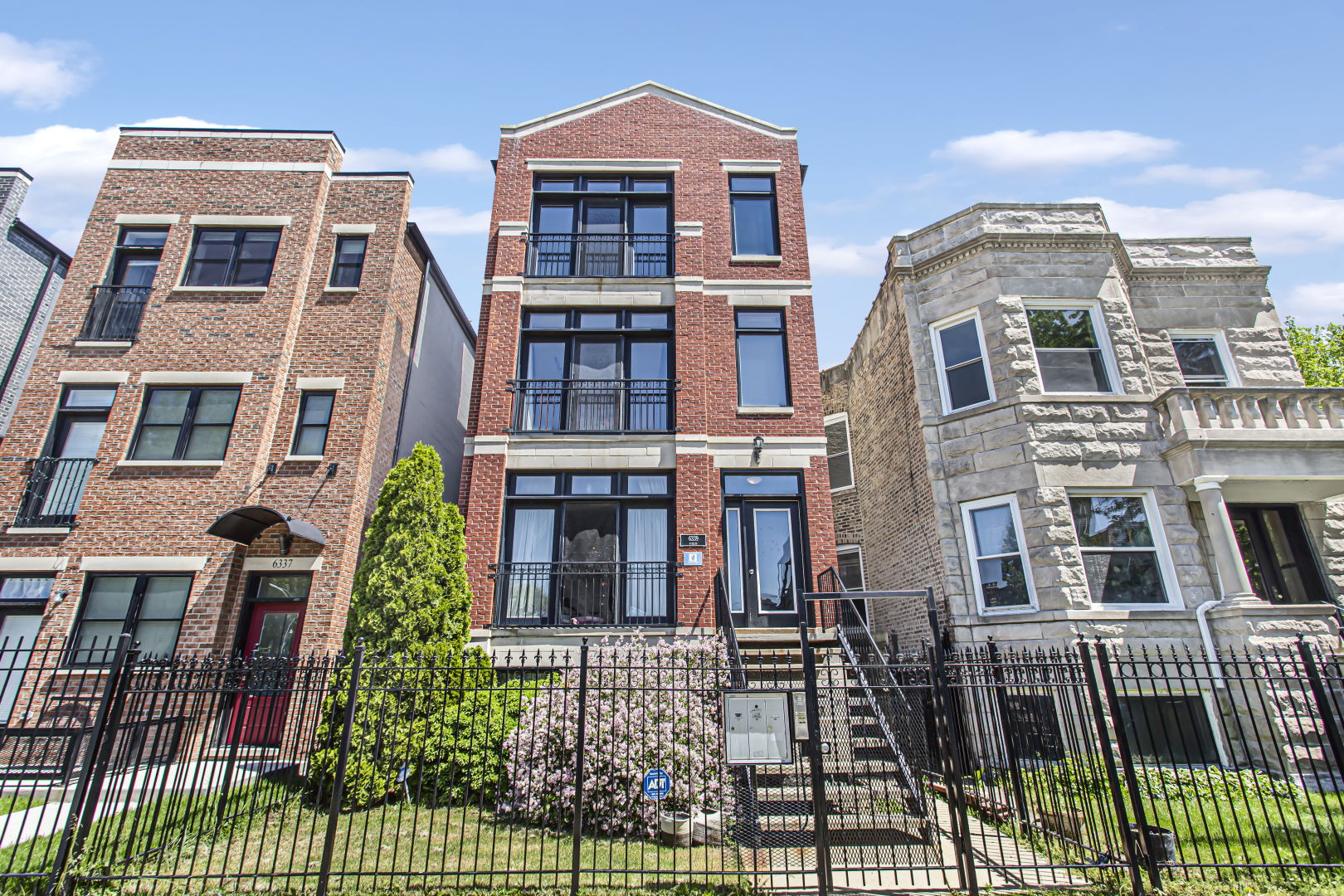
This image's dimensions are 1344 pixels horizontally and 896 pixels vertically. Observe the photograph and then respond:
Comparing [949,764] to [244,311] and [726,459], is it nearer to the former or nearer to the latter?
[726,459]

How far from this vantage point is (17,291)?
1577 centimetres

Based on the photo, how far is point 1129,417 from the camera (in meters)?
12.4

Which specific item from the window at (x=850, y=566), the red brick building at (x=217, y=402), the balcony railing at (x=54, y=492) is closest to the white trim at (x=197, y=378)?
the red brick building at (x=217, y=402)

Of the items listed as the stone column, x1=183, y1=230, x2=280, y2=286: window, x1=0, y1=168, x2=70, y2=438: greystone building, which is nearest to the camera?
the stone column

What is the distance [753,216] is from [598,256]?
3754mm

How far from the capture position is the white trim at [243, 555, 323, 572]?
12.1m

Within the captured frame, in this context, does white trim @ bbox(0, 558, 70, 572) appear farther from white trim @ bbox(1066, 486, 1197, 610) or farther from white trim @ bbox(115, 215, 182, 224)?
white trim @ bbox(1066, 486, 1197, 610)

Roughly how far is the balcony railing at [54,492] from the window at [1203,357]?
22.2 meters

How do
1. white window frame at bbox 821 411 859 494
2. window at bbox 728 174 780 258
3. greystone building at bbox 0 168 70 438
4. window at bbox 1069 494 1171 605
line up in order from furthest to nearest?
1. white window frame at bbox 821 411 859 494
2. greystone building at bbox 0 168 70 438
3. window at bbox 728 174 780 258
4. window at bbox 1069 494 1171 605

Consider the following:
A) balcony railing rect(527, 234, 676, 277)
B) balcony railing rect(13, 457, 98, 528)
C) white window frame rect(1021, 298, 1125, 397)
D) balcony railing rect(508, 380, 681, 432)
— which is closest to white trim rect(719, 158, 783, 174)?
balcony railing rect(527, 234, 676, 277)

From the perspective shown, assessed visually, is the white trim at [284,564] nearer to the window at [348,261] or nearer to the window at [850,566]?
the window at [348,261]

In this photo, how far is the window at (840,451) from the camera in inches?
738

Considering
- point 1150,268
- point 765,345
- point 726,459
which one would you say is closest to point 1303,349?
point 1150,268

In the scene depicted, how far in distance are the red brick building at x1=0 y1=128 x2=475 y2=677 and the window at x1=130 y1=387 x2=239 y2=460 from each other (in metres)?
0.04
